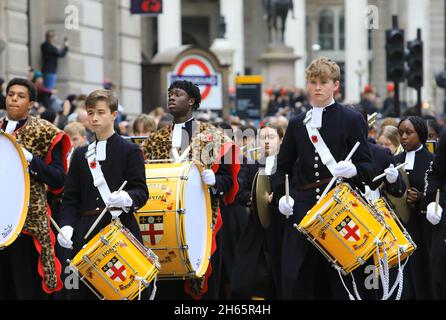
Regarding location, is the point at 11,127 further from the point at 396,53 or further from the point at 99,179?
the point at 396,53

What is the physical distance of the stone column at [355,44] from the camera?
74188mm

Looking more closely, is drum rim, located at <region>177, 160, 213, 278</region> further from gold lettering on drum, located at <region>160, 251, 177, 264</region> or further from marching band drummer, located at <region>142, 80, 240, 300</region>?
marching band drummer, located at <region>142, 80, 240, 300</region>

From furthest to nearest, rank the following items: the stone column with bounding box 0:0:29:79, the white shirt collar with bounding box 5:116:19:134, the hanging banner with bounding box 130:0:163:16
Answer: the hanging banner with bounding box 130:0:163:16
the stone column with bounding box 0:0:29:79
the white shirt collar with bounding box 5:116:19:134

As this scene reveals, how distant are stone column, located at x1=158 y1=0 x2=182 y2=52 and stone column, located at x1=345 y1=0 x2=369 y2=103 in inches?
433

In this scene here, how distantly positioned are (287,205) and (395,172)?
1015mm

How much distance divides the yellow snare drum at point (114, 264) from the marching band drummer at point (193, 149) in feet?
5.28

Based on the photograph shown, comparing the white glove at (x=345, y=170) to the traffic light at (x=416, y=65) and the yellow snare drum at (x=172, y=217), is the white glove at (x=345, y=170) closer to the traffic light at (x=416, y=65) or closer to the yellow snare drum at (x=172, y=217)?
the yellow snare drum at (x=172, y=217)

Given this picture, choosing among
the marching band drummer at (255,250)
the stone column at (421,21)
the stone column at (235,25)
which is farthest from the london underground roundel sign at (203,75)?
the stone column at (421,21)

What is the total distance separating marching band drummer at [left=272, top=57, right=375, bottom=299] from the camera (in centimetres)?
1005

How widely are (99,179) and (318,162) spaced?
153 cm

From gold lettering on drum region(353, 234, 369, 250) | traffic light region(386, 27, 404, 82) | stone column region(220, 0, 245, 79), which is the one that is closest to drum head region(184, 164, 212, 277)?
gold lettering on drum region(353, 234, 369, 250)

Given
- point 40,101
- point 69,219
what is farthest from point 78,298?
point 40,101

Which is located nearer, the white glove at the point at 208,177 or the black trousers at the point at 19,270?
the black trousers at the point at 19,270

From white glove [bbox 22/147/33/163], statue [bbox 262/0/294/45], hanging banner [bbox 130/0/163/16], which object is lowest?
white glove [bbox 22/147/33/163]
